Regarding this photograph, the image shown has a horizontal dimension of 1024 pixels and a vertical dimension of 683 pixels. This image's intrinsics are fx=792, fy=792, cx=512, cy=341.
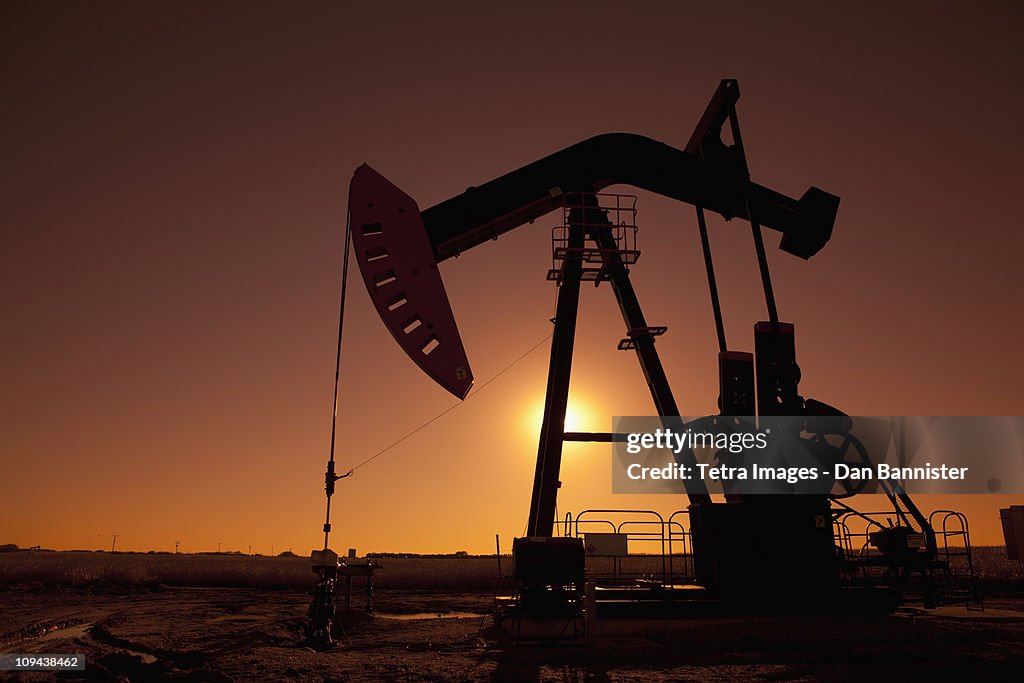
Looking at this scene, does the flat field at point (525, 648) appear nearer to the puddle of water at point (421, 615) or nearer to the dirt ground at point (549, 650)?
the dirt ground at point (549, 650)

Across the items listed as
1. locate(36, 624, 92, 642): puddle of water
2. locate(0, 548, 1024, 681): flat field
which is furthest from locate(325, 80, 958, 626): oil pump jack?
locate(36, 624, 92, 642): puddle of water

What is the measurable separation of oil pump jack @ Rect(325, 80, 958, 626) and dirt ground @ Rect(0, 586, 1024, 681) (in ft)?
2.84

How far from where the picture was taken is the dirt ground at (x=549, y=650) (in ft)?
23.2

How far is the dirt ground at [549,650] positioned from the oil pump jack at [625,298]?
865 millimetres

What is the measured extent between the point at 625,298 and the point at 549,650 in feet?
16.2

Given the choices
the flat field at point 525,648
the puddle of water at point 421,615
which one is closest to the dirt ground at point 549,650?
the flat field at point 525,648

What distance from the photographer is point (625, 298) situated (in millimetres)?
11219

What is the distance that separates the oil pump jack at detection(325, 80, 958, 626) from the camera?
9.31 metres

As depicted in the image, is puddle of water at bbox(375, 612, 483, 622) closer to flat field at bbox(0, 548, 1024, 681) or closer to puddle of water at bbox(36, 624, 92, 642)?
flat field at bbox(0, 548, 1024, 681)

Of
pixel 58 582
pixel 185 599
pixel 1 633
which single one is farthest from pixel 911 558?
pixel 58 582

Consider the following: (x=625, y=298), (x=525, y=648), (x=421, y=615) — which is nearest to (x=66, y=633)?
(x=421, y=615)

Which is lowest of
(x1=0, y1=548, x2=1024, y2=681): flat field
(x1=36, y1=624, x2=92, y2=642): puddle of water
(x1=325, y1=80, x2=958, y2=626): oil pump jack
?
(x1=36, y1=624, x2=92, y2=642): puddle of water

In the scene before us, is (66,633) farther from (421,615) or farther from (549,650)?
(549,650)

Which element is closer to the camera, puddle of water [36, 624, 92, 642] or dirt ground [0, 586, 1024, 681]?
dirt ground [0, 586, 1024, 681]
